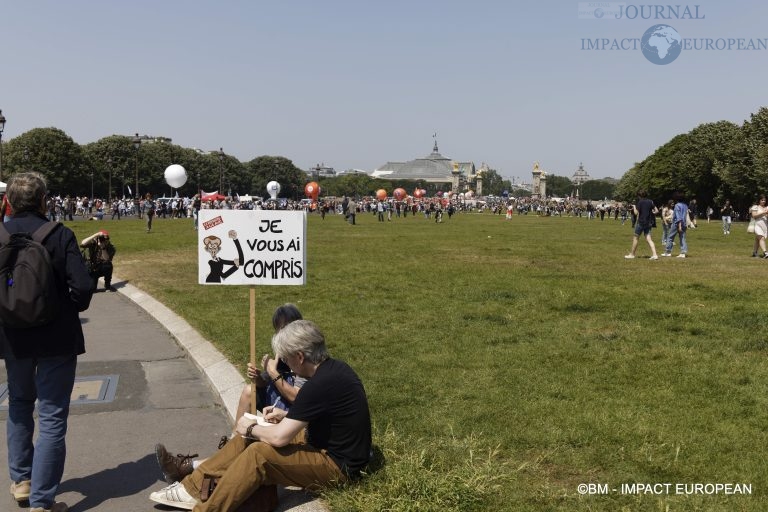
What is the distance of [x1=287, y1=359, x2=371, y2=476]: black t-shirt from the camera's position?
14.7 ft

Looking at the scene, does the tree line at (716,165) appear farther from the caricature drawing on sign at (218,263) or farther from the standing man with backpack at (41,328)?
the standing man with backpack at (41,328)

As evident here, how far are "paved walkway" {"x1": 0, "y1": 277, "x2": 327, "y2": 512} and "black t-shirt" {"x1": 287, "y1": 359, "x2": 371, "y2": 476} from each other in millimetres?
342

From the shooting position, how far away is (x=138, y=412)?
6848 mm

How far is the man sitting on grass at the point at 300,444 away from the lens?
4.38 m

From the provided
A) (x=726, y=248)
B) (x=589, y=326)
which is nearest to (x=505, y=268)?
(x=589, y=326)

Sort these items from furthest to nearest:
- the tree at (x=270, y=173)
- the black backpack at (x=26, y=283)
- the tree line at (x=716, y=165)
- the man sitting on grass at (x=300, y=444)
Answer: the tree at (x=270, y=173) → the tree line at (x=716, y=165) → the man sitting on grass at (x=300, y=444) → the black backpack at (x=26, y=283)

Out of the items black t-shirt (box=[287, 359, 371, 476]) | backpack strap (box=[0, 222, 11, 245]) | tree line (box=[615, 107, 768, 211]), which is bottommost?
Answer: black t-shirt (box=[287, 359, 371, 476])

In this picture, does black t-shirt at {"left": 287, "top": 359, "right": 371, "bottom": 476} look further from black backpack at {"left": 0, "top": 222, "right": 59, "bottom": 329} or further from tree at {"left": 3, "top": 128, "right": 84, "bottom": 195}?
tree at {"left": 3, "top": 128, "right": 84, "bottom": 195}

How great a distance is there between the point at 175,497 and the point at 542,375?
149 inches

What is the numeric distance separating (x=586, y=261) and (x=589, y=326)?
32.1 ft

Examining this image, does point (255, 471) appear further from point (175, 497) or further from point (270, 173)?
point (270, 173)

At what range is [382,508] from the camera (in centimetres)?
425

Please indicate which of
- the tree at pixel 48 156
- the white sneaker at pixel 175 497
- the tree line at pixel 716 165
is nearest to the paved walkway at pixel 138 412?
the white sneaker at pixel 175 497

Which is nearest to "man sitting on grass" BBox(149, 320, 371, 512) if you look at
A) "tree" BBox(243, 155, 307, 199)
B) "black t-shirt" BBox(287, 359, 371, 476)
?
"black t-shirt" BBox(287, 359, 371, 476)
